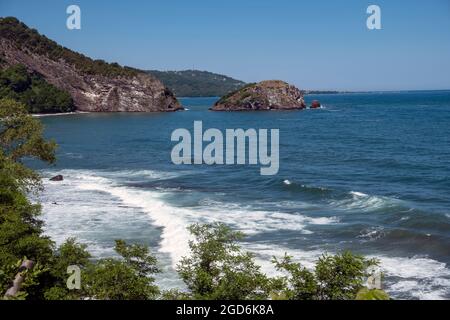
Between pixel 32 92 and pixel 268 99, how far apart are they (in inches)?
3184

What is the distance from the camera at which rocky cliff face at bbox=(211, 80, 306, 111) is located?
584 feet

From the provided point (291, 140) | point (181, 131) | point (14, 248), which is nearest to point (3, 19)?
point (181, 131)

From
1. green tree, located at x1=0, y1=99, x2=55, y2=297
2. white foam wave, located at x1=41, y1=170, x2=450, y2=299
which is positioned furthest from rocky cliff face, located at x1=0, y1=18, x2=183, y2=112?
green tree, located at x1=0, y1=99, x2=55, y2=297

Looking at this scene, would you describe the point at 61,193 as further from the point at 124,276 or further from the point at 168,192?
the point at 124,276

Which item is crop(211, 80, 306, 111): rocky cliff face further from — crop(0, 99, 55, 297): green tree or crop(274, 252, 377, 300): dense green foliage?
crop(274, 252, 377, 300): dense green foliage

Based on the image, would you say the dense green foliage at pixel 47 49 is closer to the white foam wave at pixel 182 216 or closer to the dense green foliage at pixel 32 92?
the dense green foliage at pixel 32 92

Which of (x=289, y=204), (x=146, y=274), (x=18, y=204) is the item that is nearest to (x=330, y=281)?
(x=146, y=274)

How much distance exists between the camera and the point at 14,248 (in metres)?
16.6

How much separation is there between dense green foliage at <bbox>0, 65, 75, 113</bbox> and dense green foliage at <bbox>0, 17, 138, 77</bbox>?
1449 centimetres

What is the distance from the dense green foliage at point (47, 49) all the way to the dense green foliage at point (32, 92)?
14.5 metres

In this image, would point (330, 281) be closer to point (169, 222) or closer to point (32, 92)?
point (169, 222)

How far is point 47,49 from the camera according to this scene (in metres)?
169

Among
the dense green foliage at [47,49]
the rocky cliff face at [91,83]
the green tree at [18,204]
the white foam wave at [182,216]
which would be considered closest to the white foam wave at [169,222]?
the white foam wave at [182,216]
